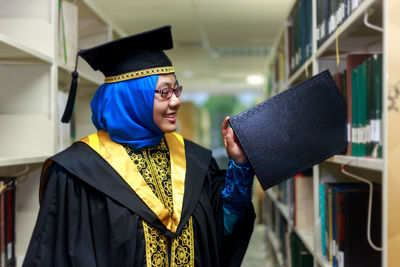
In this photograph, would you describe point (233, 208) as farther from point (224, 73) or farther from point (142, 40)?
point (224, 73)

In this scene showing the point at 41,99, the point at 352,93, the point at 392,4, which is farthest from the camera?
the point at 41,99

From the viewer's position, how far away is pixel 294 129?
1.34 m

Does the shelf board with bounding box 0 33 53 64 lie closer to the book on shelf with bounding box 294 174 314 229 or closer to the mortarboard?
the mortarboard

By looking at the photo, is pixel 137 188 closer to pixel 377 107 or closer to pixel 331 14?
pixel 377 107

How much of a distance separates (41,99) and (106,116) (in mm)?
487

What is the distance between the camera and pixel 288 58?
2.58m

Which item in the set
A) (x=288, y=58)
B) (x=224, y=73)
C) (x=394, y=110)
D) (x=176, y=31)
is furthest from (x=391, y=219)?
(x=224, y=73)

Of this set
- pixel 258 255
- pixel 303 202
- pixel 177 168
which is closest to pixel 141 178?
pixel 177 168

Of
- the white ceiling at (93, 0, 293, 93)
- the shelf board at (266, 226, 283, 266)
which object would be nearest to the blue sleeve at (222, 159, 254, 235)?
the white ceiling at (93, 0, 293, 93)

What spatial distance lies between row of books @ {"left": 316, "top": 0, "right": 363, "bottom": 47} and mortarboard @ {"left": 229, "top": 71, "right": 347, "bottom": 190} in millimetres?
205

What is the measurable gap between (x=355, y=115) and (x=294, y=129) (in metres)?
0.19

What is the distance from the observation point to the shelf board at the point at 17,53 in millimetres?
1414

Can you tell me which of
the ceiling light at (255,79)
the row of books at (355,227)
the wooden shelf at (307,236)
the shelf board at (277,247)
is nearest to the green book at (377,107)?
the row of books at (355,227)

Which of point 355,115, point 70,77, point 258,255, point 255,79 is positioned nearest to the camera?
point 355,115
